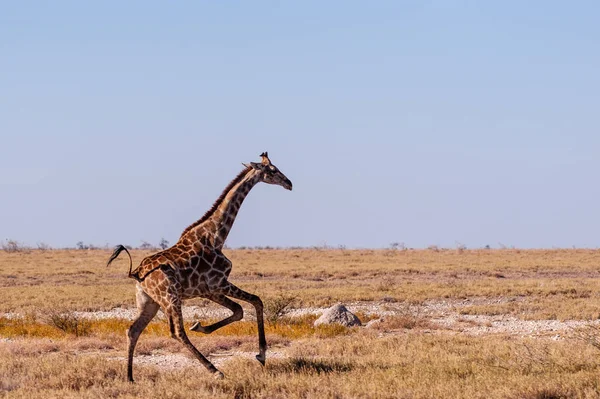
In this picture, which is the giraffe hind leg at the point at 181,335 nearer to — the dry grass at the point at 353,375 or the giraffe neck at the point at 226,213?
the dry grass at the point at 353,375

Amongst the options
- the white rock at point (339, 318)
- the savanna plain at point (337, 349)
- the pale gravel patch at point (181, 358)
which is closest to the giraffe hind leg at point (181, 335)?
the savanna plain at point (337, 349)

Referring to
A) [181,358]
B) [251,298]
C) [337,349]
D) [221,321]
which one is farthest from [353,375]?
[181,358]

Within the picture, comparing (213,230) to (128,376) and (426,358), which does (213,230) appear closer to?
(128,376)

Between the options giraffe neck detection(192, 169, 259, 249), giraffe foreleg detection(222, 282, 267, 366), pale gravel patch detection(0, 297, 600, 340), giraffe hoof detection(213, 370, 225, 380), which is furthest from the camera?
pale gravel patch detection(0, 297, 600, 340)

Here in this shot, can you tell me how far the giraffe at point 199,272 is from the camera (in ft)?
40.0

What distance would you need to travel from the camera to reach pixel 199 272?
12.5 meters

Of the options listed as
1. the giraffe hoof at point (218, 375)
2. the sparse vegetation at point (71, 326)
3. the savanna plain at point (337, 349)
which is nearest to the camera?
the savanna plain at point (337, 349)

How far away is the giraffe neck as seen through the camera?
42.4ft

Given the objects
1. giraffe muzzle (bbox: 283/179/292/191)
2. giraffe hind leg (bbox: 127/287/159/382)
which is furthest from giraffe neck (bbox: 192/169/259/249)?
giraffe hind leg (bbox: 127/287/159/382)

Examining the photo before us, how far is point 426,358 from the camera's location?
1367cm

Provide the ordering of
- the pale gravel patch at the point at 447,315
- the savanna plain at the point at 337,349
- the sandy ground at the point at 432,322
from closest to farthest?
the savanna plain at the point at 337,349 < the sandy ground at the point at 432,322 < the pale gravel patch at the point at 447,315

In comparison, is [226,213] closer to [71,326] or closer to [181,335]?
[181,335]

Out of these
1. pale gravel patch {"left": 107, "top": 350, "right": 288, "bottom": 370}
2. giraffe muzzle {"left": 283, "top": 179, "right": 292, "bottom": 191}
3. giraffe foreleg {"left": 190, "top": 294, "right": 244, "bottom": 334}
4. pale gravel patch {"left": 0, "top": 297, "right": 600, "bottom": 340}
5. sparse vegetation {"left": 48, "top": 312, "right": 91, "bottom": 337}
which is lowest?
pale gravel patch {"left": 107, "top": 350, "right": 288, "bottom": 370}

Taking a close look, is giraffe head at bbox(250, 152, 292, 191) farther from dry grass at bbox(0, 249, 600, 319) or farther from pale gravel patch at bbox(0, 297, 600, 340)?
dry grass at bbox(0, 249, 600, 319)
